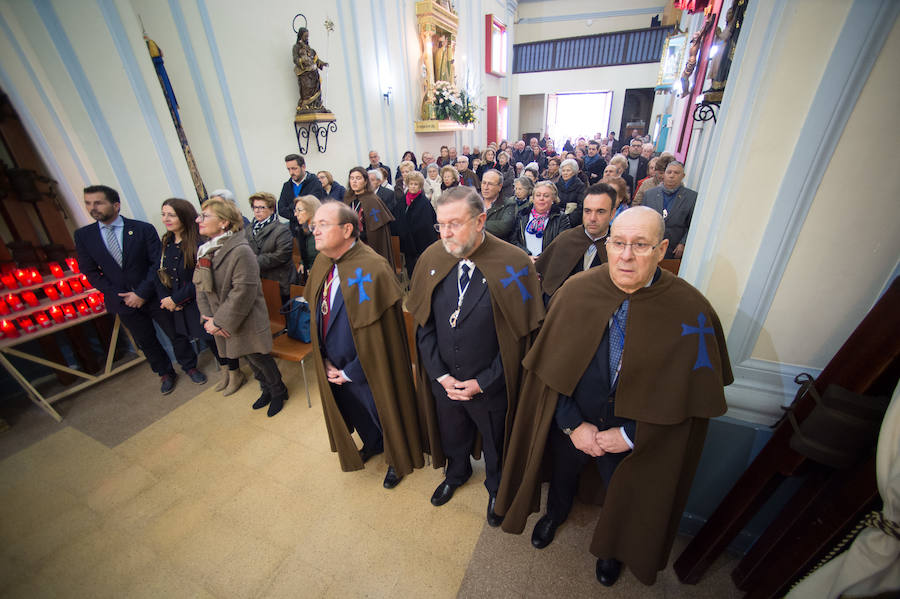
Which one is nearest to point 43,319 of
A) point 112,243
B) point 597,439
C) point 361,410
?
point 112,243

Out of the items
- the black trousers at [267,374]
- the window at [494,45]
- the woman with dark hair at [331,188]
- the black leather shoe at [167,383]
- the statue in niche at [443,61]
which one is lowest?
the black leather shoe at [167,383]

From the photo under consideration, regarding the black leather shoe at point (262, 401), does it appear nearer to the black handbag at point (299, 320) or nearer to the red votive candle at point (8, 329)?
the black handbag at point (299, 320)

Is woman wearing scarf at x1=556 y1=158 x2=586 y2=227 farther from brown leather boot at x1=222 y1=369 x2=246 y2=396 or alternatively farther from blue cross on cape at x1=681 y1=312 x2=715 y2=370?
brown leather boot at x1=222 y1=369 x2=246 y2=396

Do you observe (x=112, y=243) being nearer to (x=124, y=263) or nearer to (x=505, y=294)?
(x=124, y=263)

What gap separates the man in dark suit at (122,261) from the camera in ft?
9.91

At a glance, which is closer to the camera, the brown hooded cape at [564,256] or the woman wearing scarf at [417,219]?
the brown hooded cape at [564,256]

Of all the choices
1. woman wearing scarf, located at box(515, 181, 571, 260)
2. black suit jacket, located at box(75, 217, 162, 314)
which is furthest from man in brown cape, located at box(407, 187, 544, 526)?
black suit jacket, located at box(75, 217, 162, 314)

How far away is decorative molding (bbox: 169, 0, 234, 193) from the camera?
4012mm

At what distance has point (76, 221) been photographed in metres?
3.70

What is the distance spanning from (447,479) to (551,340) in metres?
1.41

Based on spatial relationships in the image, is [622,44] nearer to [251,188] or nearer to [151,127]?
[251,188]

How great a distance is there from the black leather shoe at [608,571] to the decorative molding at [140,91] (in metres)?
5.09

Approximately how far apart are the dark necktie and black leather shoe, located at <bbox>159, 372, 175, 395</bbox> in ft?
13.7

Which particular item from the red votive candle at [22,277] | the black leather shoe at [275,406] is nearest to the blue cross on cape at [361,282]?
the black leather shoe at [275,406]
